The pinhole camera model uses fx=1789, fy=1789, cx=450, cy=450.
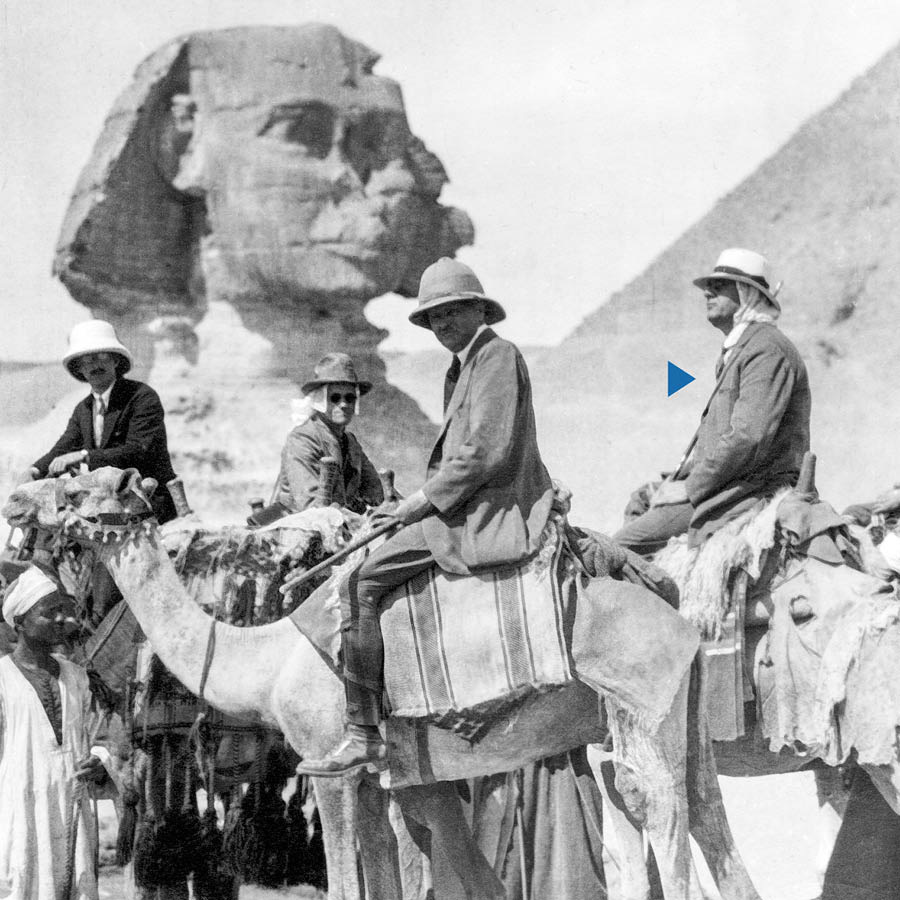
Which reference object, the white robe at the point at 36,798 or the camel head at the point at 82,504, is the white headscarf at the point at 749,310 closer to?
the camel head at the point at 82,504

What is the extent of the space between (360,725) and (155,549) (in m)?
1.50

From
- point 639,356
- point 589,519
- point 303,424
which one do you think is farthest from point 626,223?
point 303,424

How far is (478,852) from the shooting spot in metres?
8.48

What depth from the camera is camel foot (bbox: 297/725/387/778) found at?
7.85 metres

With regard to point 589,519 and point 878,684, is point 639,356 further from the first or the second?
point 878,684

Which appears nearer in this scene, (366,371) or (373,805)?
(373,805)

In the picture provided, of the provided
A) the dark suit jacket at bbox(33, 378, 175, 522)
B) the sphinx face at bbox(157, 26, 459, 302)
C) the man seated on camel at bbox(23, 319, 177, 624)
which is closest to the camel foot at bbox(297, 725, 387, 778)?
the man seated on camel at bbox(23, 319, 177, 624)

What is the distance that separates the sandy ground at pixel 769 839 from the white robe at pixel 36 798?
1.84 meters

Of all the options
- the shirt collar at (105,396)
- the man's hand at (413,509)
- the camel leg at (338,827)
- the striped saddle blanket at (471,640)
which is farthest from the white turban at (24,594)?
the man's hand at (413,509)

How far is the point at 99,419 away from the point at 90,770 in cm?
198

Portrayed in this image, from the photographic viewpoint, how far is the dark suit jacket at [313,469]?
1088 cm

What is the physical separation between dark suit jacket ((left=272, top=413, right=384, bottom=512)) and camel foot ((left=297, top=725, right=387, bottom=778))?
9.90 feet

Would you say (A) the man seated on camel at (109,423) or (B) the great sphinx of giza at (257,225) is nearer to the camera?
(A) the man seated on camel at (109,423)

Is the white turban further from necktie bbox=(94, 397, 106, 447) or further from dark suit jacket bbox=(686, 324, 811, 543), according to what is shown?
dark suit jacket bbox=(686, 324, 811, 543)
